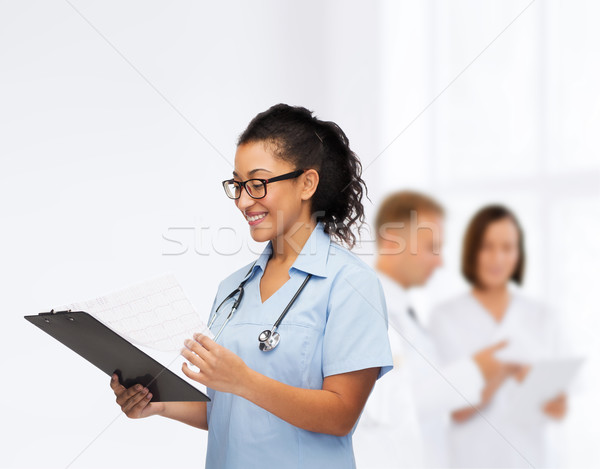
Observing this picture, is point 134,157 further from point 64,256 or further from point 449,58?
point 449,58

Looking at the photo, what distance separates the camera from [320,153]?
47.2 inches

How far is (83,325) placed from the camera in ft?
3.21

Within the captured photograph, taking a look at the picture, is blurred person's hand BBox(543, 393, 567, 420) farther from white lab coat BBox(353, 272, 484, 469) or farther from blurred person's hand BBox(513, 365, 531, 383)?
white lab coat BBox(353, 272, 484, 469)

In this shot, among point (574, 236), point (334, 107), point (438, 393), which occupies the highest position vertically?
point (334, 107)

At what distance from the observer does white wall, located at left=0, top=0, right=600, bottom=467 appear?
2.02 metres

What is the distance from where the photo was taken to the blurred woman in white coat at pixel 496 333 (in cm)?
203

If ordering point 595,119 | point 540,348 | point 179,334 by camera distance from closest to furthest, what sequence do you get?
point 179,334
point 595,119
point 540,348

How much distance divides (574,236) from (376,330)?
1.13 m

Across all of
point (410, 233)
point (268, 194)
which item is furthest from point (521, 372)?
point (268, 194)

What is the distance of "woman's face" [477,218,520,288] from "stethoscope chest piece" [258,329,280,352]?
126cm

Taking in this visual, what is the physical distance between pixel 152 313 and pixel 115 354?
102 millimetres

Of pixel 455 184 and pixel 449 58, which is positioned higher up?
pixel 449 58

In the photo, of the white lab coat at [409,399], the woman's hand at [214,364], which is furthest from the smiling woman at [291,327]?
the white lab coat at [409,399]

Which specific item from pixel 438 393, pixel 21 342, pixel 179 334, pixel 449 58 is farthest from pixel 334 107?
pixel 179 334
